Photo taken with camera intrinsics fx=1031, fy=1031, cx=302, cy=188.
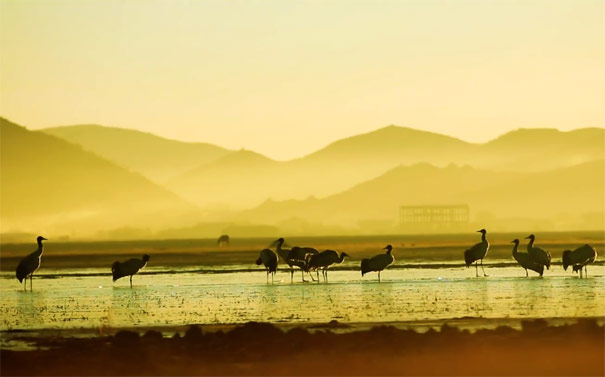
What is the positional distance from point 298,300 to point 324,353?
7.96 metres

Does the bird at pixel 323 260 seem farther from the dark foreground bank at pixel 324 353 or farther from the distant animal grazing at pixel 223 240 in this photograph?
the distant animal grazing at pixel 223 240

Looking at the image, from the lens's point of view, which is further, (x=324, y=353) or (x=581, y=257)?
(x=581, y=257)

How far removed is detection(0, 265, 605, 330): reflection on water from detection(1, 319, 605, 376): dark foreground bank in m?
2.37

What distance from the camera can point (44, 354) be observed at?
47.7 ft

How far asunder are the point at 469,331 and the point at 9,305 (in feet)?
36.8

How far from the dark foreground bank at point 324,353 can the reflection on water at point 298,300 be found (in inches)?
93.2

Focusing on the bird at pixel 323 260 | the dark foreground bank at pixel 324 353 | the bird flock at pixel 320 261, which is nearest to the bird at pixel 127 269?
the bird flock at pixel 320 261

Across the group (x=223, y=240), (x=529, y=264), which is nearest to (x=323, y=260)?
(x=529, y=264)

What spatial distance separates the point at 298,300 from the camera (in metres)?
22.1

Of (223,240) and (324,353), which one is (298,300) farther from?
(223,240)

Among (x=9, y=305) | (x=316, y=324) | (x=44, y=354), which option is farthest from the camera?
(x=9, y=305)

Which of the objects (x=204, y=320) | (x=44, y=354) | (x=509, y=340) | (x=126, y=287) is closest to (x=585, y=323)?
(x=509, y=340)

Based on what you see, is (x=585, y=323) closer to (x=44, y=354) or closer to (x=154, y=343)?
(x=154, y=343)

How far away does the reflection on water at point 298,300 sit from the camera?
61.3 ft
